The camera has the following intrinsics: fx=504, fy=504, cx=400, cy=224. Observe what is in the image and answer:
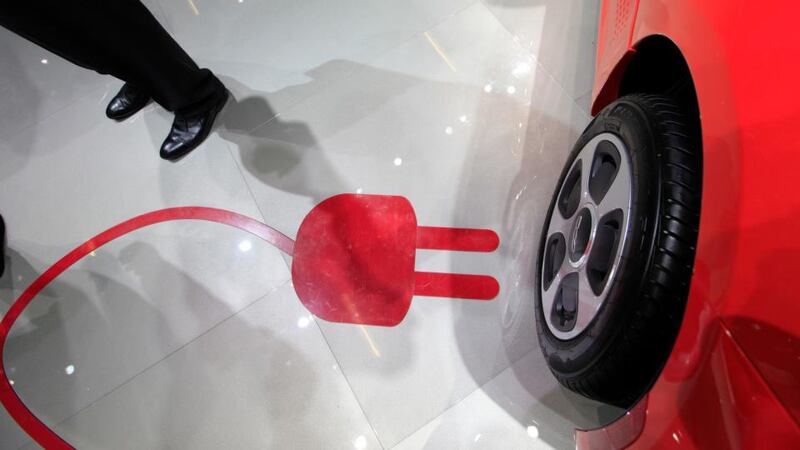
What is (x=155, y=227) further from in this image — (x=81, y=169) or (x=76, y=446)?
(x=76, y=446)

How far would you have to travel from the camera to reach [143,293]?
1.89 m

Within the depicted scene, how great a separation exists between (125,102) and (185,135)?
1.31 ft

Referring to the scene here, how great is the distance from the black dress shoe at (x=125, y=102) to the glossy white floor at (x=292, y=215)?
0.15 feet

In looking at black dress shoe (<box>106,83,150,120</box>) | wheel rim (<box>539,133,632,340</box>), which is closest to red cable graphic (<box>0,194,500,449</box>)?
wheel rim (<box>539,133,632,340</box>)

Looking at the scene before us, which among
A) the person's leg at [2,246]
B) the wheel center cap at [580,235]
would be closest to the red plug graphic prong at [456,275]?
the wheel center cap at [580,235]

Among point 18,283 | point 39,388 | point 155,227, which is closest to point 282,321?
point 155,227

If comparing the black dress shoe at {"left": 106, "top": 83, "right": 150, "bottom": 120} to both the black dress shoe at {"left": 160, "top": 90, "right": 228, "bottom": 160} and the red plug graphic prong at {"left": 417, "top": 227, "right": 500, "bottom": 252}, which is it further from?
the red plug graphic prong at {"left": 417, "top": 227, "right": 500, "bottom": 252}

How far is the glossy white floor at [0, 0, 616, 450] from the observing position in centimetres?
160

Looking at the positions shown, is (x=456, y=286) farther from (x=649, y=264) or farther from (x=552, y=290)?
(x=649, y=264)

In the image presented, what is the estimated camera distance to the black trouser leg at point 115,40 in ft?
5.04

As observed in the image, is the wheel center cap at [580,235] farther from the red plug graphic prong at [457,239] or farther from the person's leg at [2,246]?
the person's leg at [2,246]


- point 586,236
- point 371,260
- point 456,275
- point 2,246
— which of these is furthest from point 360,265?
point 2,246

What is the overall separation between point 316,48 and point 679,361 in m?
1.95

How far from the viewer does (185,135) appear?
2.11 meters
